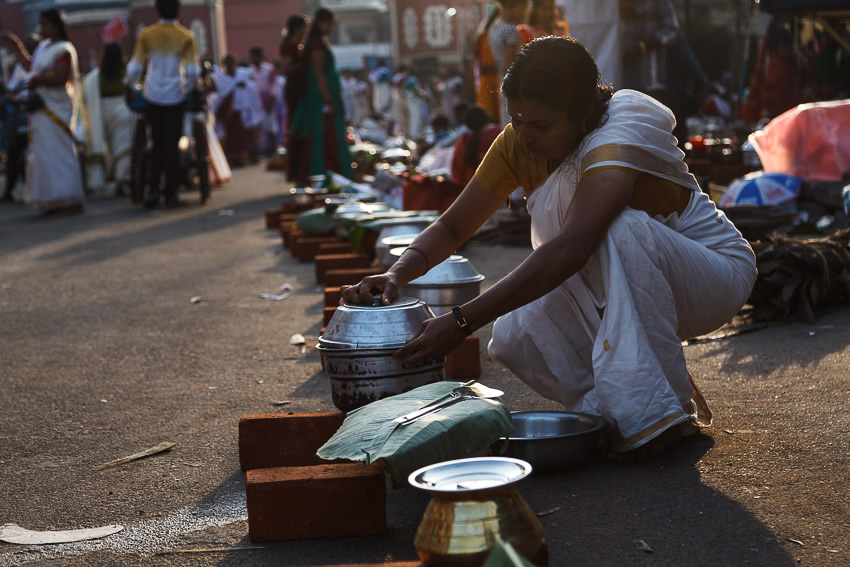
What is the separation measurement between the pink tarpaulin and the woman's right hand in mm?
5050

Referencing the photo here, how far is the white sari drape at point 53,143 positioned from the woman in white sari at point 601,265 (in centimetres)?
880

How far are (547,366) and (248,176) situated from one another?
14.5 meters

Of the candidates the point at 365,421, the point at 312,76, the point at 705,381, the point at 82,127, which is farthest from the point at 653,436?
the point at 82,127

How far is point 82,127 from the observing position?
14258mm

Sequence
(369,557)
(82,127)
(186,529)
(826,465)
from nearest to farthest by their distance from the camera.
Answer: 1. (369,557)
2. (186,529)
3. (826,465)
4. (82,127)

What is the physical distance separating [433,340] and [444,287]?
44.7 inches

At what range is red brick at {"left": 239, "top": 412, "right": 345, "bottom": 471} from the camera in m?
2.89

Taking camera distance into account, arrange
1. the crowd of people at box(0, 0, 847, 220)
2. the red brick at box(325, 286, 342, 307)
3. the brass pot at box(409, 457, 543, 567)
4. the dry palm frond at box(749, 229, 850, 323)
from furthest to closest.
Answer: the crowd of people at box(0, 0, 847, 220)
the red brick at box(325, 286, 342, 307)
the dry palm frond at box(749, 229, 850, 323)
the brass pot at box(409, 457, 543, 567)

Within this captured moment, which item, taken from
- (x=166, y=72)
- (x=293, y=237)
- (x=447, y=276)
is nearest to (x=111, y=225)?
(x=166, y=72)

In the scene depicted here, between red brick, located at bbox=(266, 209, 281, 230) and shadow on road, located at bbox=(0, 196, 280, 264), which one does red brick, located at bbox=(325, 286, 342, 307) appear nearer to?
shadow on road, located at bbox=(0, 196, 280, 264)

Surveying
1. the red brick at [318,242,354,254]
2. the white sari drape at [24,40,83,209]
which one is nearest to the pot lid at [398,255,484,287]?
the red brick at [318,242,354,254]

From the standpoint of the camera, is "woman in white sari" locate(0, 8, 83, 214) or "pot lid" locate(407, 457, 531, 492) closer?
"pot lid" locate(407, 457, 531, 492)

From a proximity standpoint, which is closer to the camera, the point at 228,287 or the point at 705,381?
the point at 705,381

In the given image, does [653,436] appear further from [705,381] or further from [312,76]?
[312,76]
